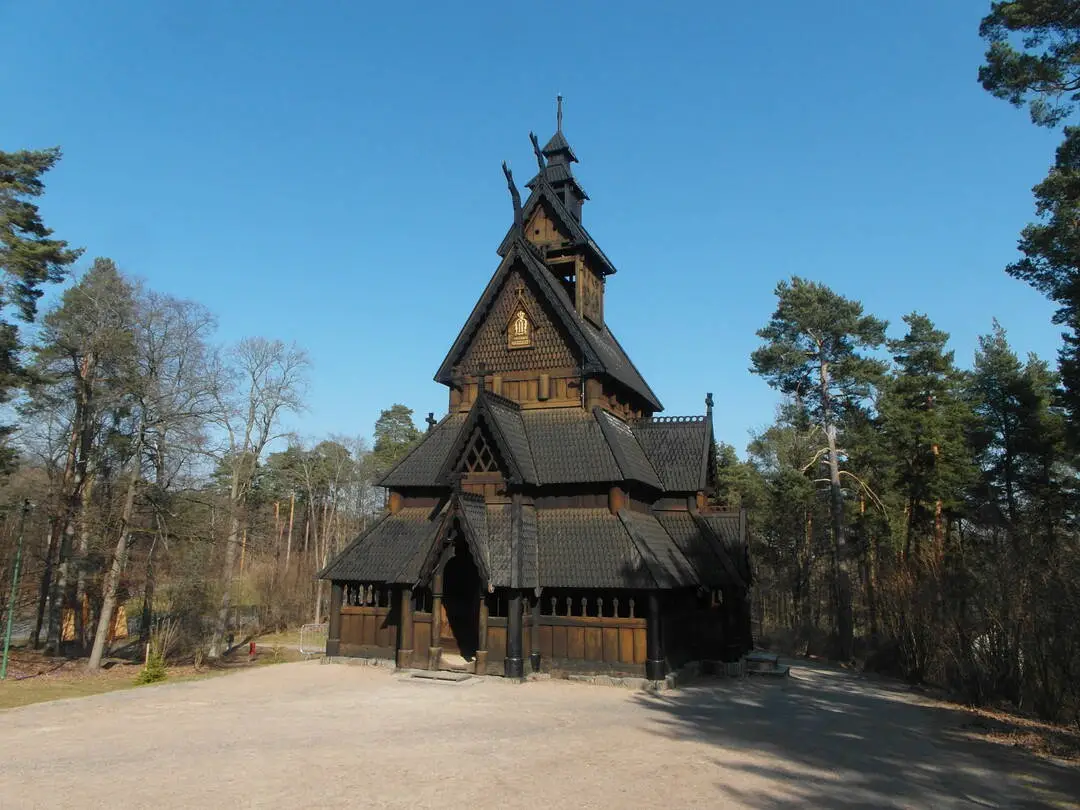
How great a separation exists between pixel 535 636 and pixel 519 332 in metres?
9.88

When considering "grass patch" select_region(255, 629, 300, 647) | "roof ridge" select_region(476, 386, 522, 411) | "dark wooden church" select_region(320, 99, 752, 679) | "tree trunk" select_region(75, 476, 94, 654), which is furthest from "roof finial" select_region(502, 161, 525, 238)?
"grass patch" select_region(255, 629, 300, 647)

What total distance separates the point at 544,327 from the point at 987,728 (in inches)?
607

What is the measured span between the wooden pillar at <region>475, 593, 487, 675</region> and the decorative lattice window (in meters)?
3.79

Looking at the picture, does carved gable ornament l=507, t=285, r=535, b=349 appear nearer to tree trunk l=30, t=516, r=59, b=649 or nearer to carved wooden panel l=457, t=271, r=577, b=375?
carved wooden panel l=457, t=271, r=577, b=375

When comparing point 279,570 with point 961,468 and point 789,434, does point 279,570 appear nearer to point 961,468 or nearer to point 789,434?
point 789,434

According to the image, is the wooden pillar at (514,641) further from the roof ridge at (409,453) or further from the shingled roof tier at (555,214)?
the shingled roof tier at (555,214)

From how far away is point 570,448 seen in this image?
20.4m

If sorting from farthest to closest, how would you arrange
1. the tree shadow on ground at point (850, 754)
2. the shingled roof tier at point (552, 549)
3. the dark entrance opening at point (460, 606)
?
the dark entrance opening at point (460, 606)
the shingled roof tier at point (552, 549)
the tree shadow on ground at point (850, 754)

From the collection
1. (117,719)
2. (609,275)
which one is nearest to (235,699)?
(117,719)

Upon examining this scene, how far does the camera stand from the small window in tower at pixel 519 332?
905 inches

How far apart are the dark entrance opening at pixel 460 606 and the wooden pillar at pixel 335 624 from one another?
121 inches

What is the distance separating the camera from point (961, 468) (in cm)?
3397

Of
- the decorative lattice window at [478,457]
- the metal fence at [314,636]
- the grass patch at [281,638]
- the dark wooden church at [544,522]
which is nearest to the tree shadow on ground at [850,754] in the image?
the dark wooden church at [544,522]

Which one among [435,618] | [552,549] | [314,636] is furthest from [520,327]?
[314,636]
